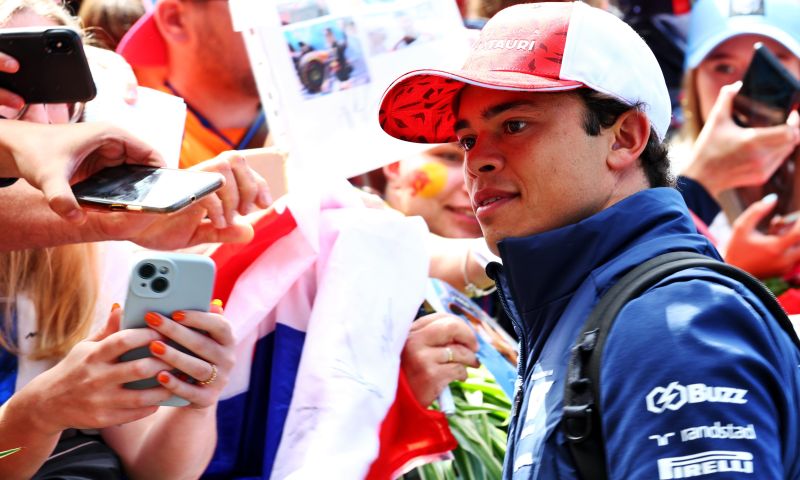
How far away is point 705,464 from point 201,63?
2875 millimetres

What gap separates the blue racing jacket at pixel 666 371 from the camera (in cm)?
165

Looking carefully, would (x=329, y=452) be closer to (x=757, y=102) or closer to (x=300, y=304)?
(x=300, y=304)

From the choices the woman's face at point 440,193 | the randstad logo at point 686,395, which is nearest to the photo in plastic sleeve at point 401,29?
the woman's face at point 440,193

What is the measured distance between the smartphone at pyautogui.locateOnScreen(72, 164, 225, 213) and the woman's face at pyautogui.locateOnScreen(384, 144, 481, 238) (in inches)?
63.1

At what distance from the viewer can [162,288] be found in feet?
7.35

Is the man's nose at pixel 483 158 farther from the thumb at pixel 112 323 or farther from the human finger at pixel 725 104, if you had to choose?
the human finger at pixel 725 104

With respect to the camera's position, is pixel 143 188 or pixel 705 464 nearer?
pixel 705 464

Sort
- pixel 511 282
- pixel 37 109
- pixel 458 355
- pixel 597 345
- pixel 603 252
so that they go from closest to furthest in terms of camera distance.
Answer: pixel 597 345 → pixel 603 252 → pixel 511 282 → pixel 37 109 → pixel 458 355

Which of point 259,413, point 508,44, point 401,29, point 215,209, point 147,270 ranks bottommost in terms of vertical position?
point 259,413

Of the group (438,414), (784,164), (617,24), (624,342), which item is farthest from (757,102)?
(624,342)

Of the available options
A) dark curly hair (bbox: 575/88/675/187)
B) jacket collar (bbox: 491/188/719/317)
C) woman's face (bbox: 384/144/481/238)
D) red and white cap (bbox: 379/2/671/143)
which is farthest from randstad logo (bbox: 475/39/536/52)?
woman's face (bbox: 384/144/481/238)

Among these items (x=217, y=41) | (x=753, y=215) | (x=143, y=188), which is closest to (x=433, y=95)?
(x=143, y=188)

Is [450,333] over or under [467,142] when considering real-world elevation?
under

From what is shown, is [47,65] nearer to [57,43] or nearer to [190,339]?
[57,43]
